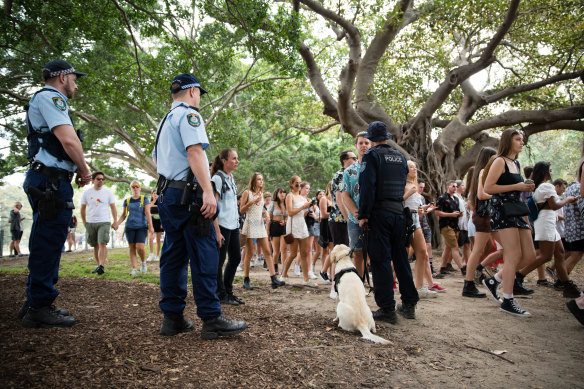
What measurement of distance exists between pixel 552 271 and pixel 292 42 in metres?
7.23

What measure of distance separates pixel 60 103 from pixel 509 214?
17.0 feet

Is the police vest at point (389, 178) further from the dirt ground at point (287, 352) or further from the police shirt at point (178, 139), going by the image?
the police shirt at point (178, 139)

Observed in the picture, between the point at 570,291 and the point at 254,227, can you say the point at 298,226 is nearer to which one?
the point at 254,227

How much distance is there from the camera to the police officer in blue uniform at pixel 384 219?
406 cm

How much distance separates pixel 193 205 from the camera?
301 centimetres

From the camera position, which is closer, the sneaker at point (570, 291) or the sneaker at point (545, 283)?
the sneaker at point (570, 291)

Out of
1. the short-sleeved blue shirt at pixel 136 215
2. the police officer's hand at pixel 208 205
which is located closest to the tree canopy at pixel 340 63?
the short-sleeved blue shirt at pixel 136 215

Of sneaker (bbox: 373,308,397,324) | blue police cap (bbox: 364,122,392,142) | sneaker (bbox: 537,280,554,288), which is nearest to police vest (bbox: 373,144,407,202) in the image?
blue police cap (bbox: 364,122,392,142)

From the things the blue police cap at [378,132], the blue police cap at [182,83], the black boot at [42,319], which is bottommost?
the black boot at [42,319]

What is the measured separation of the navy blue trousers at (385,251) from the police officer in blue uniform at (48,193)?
3.11 metres

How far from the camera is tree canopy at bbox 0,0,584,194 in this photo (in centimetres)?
837

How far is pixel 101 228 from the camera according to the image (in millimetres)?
7734

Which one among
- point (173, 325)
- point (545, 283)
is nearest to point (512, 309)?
point (545, 283)

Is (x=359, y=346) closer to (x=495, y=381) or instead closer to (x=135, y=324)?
(x=495, y=381)
